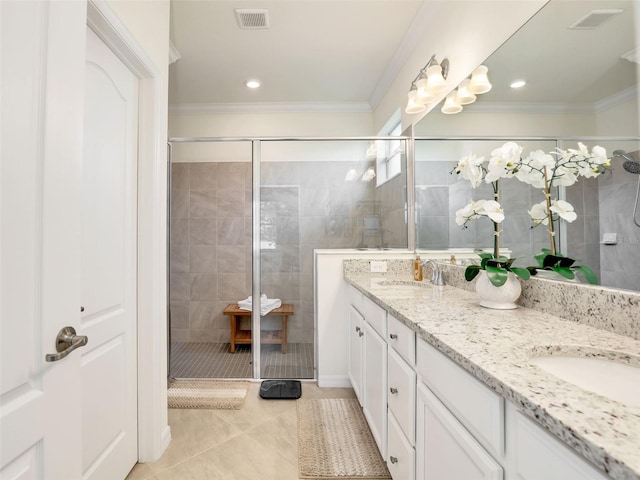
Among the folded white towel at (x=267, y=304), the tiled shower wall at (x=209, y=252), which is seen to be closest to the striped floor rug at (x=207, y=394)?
the folded white towel at (x=267, y=304)

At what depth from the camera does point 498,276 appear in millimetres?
1172

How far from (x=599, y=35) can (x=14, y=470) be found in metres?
1.87

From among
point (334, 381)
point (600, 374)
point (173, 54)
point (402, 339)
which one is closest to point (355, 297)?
point (334, 381)

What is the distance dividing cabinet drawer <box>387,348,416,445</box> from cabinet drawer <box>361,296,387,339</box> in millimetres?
117

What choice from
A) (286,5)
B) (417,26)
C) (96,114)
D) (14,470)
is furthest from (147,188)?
(417,26)

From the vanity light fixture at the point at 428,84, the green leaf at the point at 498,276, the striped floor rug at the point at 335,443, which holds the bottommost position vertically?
the striped floor rug at the point at 335,443

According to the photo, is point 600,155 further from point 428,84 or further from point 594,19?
point 428,84

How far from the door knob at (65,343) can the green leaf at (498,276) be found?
4.32ft

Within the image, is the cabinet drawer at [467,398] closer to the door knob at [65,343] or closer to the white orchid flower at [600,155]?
the white orchid flower at [600,155]

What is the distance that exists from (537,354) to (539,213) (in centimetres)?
64

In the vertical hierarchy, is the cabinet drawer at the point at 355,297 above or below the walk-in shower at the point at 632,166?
below

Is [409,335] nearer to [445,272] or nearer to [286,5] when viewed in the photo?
[445,272]

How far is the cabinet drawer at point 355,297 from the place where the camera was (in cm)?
197

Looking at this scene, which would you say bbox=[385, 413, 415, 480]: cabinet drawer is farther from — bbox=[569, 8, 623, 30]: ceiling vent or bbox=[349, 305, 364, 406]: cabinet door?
bbox=[569, 8, 623, 30]: ceiling vent
